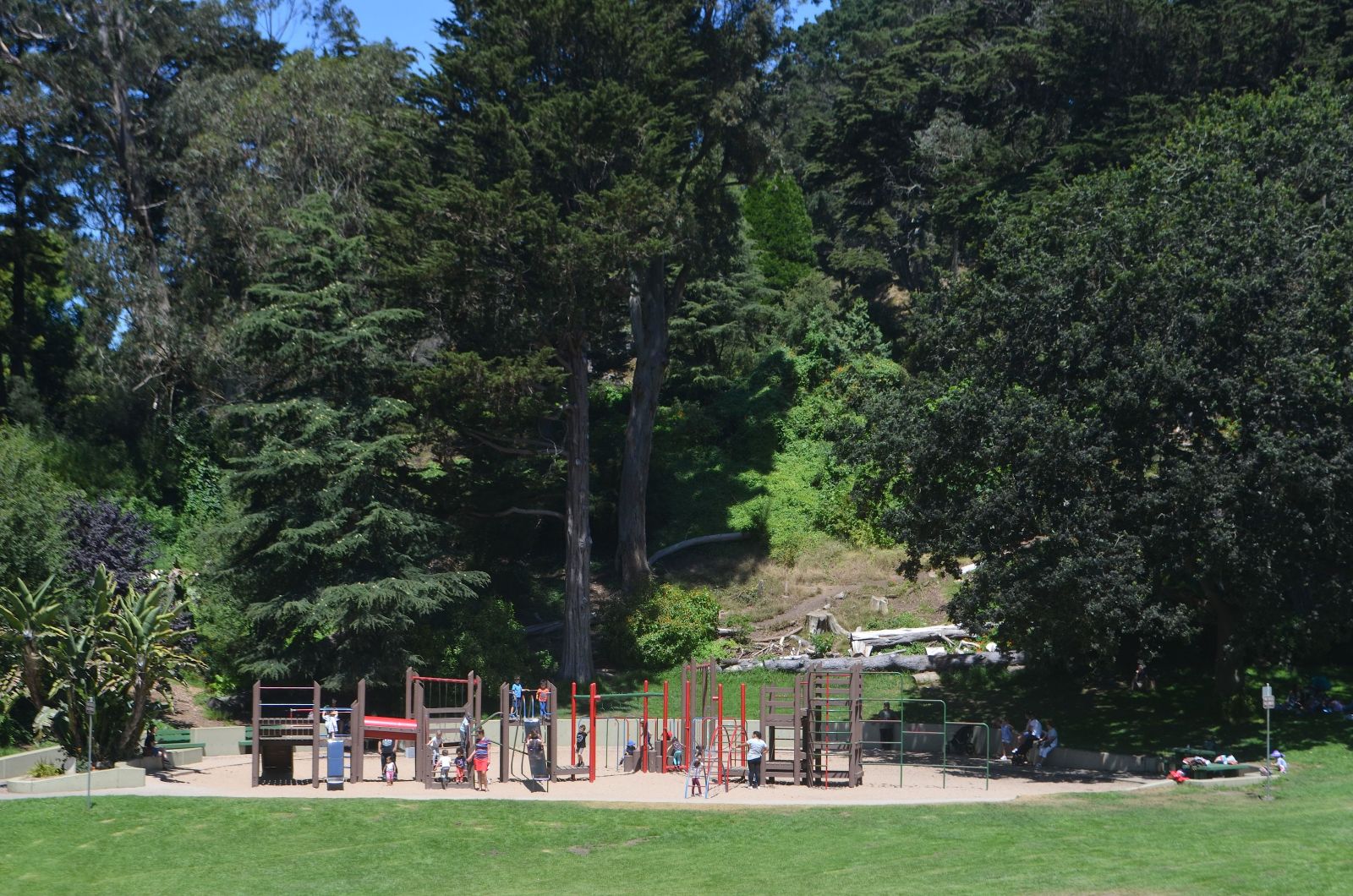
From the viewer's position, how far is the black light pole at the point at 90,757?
2461 cm

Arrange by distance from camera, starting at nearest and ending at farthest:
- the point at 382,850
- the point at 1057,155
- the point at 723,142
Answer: the point at 382,850 < the point at 723,142 < the point at 1057,155

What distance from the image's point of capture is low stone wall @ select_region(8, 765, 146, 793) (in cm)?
2612

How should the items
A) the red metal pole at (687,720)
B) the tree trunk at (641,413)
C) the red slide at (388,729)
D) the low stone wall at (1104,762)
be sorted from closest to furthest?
the red slide at (388,729) < the low stone wall at (1104,762) < the red metal pole at (687,720) < the tree trunk at (641,413)

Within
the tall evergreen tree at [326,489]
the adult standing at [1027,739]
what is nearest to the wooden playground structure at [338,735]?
the tall evergreen tree at [326,489]

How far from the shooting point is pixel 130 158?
46.8m

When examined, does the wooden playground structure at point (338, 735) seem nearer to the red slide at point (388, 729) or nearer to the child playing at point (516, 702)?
the red slide at point (388, 729)

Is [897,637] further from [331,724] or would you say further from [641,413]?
[331,724]

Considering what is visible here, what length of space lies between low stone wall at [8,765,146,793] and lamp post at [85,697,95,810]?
17cm

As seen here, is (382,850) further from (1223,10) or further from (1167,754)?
(1223,10)

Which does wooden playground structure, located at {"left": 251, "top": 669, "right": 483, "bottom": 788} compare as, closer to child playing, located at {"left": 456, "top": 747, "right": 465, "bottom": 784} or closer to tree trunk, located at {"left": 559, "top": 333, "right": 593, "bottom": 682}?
child playing, located at {"left": 456, "top": 747, "right": 465, "bottom": 784}

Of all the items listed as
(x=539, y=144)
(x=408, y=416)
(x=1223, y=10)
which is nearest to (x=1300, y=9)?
(x=1223, y=10)

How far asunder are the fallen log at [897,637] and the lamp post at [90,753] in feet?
72.8

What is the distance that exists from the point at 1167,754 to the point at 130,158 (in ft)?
125

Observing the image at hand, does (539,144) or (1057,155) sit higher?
(1057,155)
